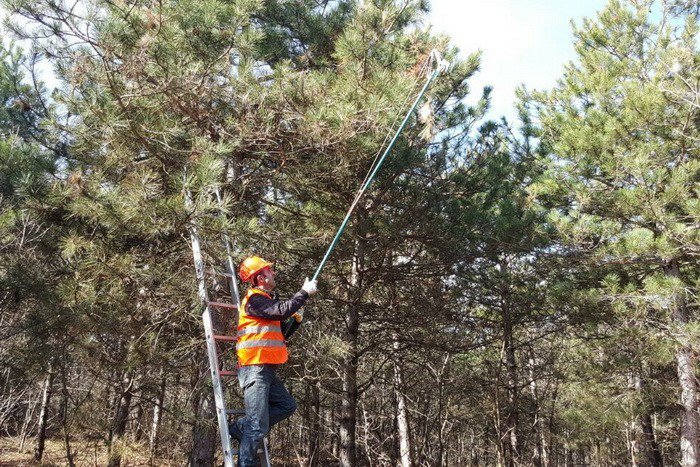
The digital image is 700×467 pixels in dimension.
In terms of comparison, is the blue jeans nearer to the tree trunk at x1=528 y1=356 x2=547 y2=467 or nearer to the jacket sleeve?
the jacket sleeve

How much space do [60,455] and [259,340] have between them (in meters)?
11.5

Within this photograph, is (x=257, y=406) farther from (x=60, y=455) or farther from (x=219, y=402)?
(x=60, y=455)

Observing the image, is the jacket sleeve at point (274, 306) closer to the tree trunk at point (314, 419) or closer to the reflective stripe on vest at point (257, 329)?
the reflective stripe on vest at point (257, 329)

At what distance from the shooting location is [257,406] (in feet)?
11.9

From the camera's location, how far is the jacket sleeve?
3.70 m

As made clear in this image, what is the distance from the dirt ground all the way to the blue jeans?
4.92 metres

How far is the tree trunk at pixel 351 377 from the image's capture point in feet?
21.8

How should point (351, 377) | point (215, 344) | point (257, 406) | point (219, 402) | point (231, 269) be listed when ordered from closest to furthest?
point (257, 406) → point (219, 402) → point (215, 344) → point (231, 269) → point (351, 377)

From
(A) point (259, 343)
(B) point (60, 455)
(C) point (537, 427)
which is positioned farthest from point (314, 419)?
(B) point (60, 455)

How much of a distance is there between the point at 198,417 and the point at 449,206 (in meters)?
3.64

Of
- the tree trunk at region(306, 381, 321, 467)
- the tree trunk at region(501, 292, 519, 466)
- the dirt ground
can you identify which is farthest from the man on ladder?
the dirt ground

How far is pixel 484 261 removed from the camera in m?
7.72

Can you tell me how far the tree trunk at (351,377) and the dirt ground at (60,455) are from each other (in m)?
3.08

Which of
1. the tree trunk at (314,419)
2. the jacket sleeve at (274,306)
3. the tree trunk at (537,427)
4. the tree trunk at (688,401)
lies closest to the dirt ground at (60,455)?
the tree trunk at (314,419)
